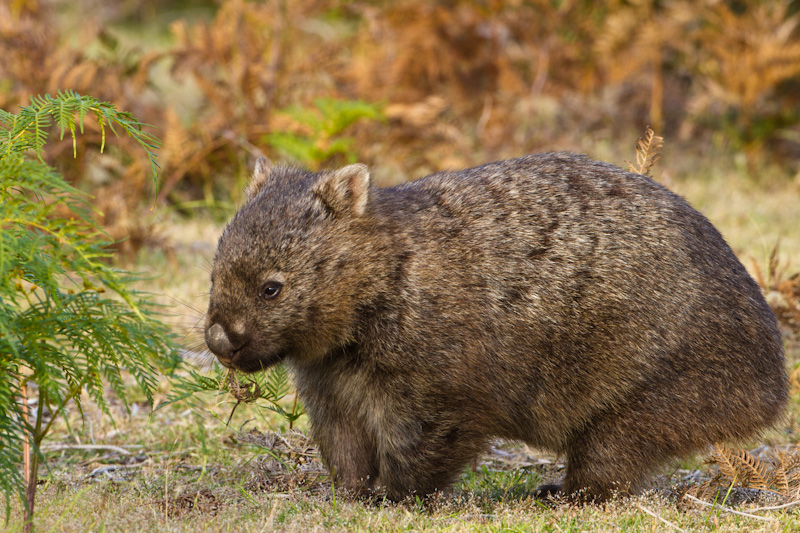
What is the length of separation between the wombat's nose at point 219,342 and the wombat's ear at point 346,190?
810 millimetres

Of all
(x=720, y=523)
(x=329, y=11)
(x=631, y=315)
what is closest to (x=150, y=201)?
(x=329, y=11)

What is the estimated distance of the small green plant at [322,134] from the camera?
936 centimetres

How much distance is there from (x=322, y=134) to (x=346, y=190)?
5131 millimetres

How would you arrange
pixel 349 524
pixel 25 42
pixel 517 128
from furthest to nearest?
1. pixel 517 128
2. pixel 25 42
3. pixel 349 524

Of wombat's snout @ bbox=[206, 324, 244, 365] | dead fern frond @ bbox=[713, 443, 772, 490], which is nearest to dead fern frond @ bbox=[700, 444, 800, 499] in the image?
dead fern frond @ bbox=[713, 443, 772, 490]

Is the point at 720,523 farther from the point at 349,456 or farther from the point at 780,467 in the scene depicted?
the point at 349,456

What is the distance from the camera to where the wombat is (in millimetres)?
4320

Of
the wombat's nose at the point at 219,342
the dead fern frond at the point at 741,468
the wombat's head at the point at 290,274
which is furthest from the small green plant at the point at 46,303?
the dead fern frond at the point at 741,468

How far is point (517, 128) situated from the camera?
11.7m

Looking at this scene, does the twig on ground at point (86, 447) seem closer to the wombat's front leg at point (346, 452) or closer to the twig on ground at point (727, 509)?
the wombat's front leg at point (346, 452)

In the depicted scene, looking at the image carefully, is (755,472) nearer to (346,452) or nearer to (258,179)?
(346,452)

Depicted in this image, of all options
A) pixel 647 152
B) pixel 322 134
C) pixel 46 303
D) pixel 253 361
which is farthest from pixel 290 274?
pixel 322 134

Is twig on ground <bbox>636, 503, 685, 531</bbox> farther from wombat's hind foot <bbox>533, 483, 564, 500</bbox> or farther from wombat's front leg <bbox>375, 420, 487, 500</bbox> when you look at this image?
wombat's front leg <bbox>375, 420, 487, 500</bbox>

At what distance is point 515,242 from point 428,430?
1.03m
